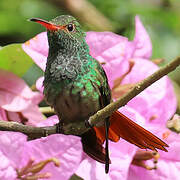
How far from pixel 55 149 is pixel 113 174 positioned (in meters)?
0.19

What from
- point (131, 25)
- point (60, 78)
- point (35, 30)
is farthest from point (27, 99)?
point (131, 25)

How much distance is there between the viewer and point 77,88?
1530 millimetres

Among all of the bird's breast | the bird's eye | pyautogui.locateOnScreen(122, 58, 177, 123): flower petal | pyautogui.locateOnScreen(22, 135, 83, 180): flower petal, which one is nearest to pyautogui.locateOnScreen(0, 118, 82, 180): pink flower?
pyautogui.locateOnScreen(22, 135, 83, 180): flower petal

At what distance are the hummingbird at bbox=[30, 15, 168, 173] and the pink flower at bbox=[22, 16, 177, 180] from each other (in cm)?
3

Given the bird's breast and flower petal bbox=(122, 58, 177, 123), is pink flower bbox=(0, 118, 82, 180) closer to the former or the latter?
the bird's breast

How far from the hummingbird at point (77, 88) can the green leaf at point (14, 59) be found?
0.23ft

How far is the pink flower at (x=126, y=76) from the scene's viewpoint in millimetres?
1467

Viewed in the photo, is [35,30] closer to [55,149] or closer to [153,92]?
[153,92]

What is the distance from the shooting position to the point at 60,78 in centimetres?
155

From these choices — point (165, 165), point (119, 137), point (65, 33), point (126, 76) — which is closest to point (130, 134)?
point (119, 137)

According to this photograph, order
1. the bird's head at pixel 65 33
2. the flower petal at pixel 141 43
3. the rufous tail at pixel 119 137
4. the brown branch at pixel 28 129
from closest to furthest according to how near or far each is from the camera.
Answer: the brown branch at pixel 28 129 → the rufous tail at pixel 119 137 → the bird's head at pixel 65 33 → the flower petal at pixel 141 43

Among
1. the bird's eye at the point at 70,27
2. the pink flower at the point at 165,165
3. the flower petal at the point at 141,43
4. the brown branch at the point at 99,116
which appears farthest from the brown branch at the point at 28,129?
the flower petal at the point at 141,43

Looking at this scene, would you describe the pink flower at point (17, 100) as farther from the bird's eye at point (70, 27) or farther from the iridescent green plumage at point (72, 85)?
the bird's eye at point (70, 27)

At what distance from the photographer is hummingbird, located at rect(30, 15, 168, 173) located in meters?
1.45
